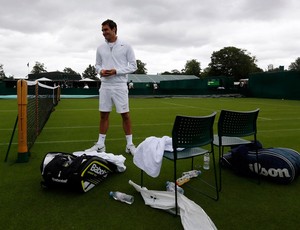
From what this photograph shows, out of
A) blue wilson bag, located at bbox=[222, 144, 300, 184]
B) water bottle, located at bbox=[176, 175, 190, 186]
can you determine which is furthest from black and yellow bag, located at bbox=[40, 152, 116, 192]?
blue wilson bag, located at bbox=[222, 144, 300, 184]

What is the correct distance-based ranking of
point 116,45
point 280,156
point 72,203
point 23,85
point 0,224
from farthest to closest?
point 116,45, point 23,85, point 280,156, point 72,203, point 0,224

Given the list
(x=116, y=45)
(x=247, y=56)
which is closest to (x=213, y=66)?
(x=247, y=56)

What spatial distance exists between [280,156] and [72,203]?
263cm

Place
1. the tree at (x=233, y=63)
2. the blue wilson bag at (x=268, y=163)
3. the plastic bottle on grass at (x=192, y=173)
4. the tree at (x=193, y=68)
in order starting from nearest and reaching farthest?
the blue wilson bag at (x=268, y=163)
the plastic bottle on grass at (x=192, y=173)
the tree at (x=233, y=63)
the tree at (x=193, y=68)

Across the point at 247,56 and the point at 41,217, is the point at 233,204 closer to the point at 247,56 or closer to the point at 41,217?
the point at 41,217

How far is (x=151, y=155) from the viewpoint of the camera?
3.25 metres

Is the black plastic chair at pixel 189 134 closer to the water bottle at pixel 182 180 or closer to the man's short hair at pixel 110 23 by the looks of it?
the water bottle at pixel 182 180

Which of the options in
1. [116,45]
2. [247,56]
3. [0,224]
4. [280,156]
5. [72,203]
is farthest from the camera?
[247,56]

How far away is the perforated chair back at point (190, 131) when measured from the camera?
300 cm

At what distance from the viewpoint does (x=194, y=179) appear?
13.4 ft

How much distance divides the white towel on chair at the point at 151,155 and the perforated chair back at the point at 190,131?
0.28 metres

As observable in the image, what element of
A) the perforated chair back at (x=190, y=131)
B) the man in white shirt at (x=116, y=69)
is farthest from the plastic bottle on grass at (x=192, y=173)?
the man in white shirt at (x=116, y=69)

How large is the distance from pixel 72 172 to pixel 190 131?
1.41m

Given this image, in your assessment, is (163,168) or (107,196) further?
(163,168)
